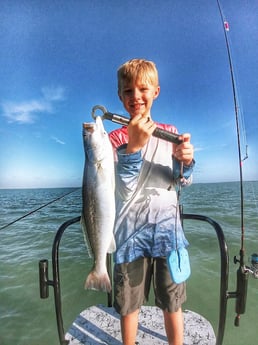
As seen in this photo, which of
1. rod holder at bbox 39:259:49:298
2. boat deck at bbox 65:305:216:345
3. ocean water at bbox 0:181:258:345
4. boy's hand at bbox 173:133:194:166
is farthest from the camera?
ocean water at bbox 0:181:258:345

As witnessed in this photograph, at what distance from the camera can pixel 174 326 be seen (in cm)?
194

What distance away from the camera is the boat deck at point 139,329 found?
2295 mm

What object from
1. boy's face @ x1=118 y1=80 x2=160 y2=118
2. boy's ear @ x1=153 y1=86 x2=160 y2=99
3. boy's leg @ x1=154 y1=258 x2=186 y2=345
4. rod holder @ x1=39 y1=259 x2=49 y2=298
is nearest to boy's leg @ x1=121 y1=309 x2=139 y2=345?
boy's leg @ x1=154 y1=258 x2=186 y2=345

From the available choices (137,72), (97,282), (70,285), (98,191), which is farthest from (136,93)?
(70,285)

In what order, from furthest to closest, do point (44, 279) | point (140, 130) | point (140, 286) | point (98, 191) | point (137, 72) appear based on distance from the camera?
point (44, 279)
point (140, 286)
point (137, 72)
point (98, 191)
point (140, 130)

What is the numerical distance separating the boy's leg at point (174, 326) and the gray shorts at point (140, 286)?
2.3 inches

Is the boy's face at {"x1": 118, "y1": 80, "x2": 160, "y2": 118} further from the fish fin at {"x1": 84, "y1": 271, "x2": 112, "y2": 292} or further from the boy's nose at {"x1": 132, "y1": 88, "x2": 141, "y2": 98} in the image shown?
the fish fin at {"x1": 84, "y1": 271, "x2": 112, "y2": 292}

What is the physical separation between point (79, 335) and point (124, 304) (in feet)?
2.83

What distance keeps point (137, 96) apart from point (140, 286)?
1.38 metres

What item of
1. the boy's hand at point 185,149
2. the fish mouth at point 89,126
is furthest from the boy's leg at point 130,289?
Result: the fish mouth at point 89,126

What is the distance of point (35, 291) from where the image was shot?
17.7ft

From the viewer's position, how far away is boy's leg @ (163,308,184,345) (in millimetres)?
1924

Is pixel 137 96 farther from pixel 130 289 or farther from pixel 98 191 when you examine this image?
pixel 130 289

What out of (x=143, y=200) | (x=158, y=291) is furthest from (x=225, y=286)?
(x=143, y=200)
